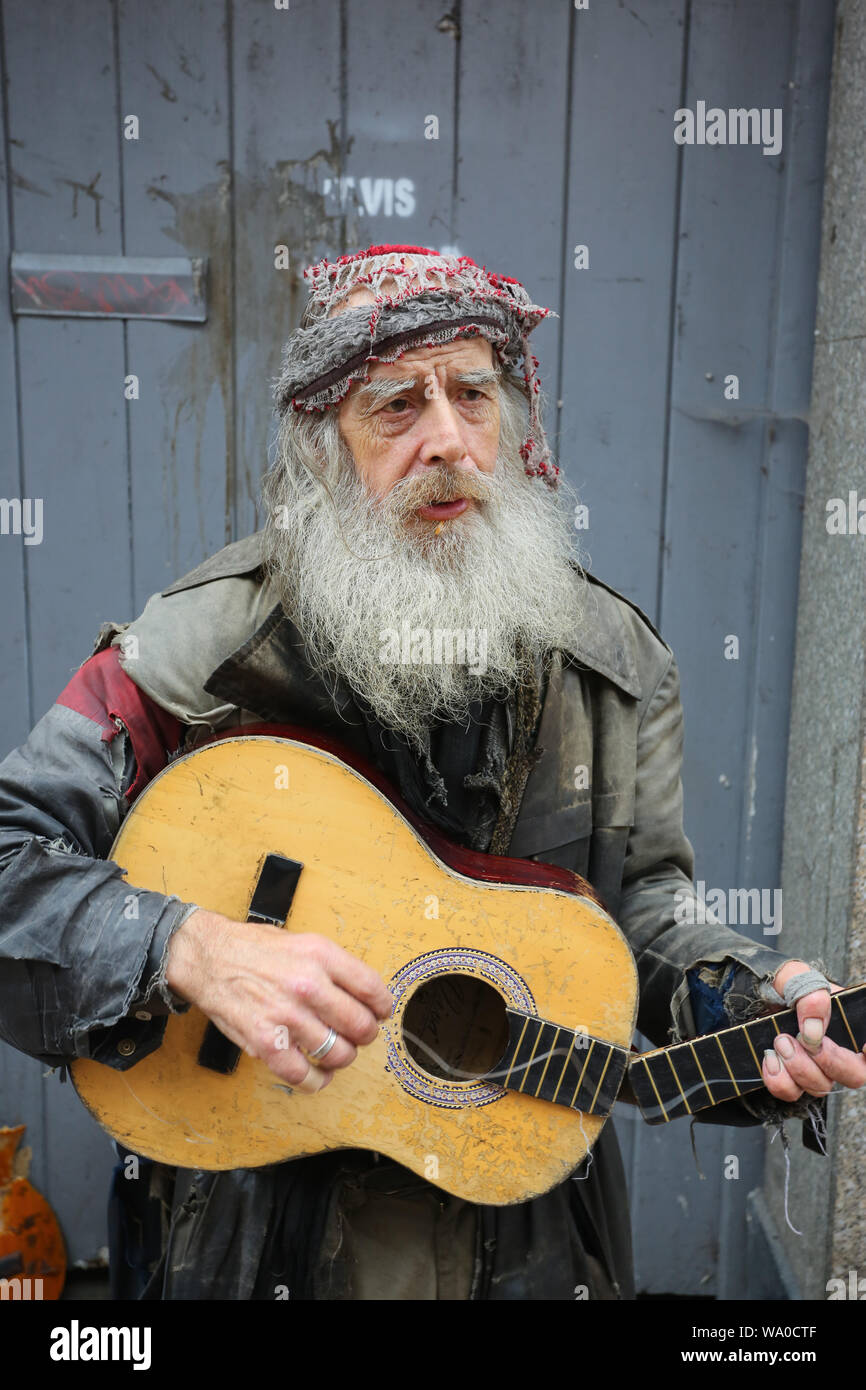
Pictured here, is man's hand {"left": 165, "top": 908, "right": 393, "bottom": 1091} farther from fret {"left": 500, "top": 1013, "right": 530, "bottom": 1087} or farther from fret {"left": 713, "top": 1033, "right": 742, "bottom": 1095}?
fret {"left": 713, "top": 1033, "right": 742, "bottom": 1095}

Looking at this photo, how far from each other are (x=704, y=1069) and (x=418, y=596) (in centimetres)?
84

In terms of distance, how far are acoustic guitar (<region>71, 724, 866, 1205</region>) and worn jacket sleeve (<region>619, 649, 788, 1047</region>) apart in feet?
0.57

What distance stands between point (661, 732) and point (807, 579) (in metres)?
0.84

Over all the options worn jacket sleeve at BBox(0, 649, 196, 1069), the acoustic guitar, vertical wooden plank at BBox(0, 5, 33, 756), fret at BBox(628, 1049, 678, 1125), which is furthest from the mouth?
vertical wooden plank at BBox(0, 5, 33, 756)

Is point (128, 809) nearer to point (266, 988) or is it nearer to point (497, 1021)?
point (266, 988)

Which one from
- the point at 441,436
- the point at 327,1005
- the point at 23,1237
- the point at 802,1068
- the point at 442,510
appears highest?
the point at 441,436

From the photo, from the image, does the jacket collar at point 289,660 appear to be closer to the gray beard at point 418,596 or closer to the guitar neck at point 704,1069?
the gray beard at point 418,596

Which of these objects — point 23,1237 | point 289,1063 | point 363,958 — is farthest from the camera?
point 23,1237

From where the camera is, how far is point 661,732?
1.83m

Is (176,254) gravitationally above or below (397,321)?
above

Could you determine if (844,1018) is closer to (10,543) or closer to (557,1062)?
(557,1062)

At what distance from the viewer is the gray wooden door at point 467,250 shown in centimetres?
227

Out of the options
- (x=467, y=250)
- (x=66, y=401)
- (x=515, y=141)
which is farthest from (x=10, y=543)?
(x=515, y=141)

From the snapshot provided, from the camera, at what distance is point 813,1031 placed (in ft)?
4.58
